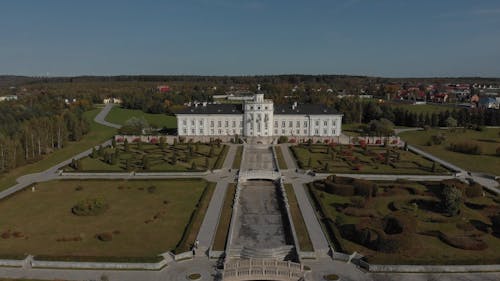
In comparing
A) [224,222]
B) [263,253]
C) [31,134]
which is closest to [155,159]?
[31,134]

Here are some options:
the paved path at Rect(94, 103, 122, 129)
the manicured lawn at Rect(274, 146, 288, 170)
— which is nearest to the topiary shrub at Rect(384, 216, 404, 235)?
the manicured lawn at Rect(274, 146, 288, 170)

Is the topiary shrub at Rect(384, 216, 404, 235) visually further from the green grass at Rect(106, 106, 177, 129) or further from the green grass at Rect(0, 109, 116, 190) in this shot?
the green grass at Rect(106, 106, 177, 129)

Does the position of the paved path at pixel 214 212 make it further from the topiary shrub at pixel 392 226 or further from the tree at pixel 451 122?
the tree at pixel 451 122

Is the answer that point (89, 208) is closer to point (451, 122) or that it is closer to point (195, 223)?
point (195, 223)

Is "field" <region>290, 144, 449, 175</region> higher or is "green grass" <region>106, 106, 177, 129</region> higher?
"green grass" <region>106, 106, 177, 129</region>

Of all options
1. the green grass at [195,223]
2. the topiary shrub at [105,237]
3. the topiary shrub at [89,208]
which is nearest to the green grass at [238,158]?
the green grass at [195,223]

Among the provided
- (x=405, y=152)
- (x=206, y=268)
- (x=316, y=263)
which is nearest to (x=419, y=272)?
(x=316, y=263)
